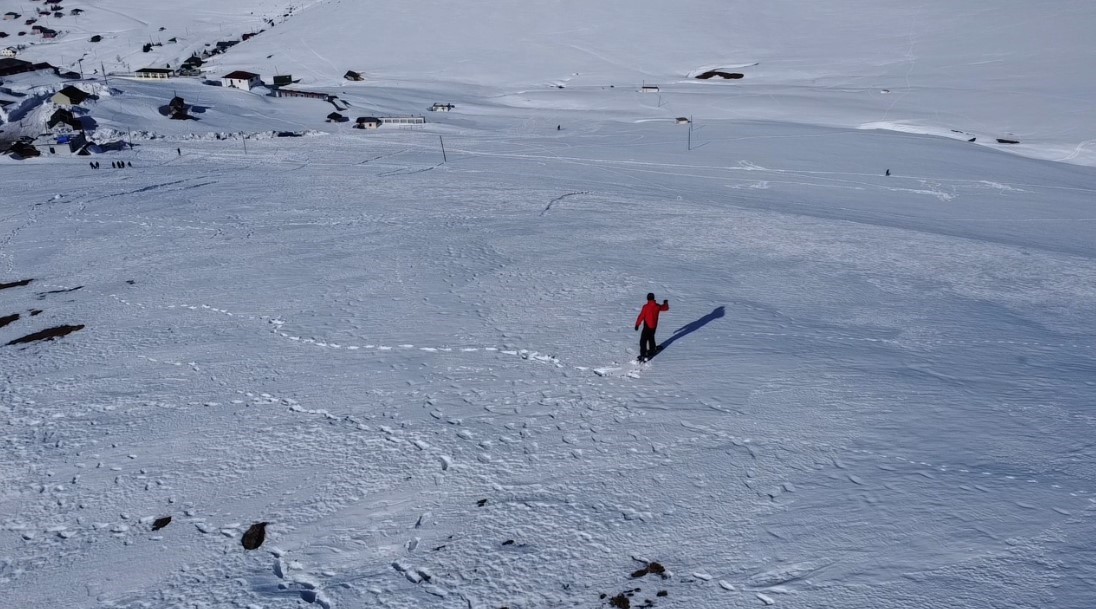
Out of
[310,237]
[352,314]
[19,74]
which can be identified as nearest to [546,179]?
[310,237]

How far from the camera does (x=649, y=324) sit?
920cm

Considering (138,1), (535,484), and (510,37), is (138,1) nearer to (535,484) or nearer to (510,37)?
(510,37)

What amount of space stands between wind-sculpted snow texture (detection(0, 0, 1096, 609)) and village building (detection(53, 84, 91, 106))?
12.5 metres

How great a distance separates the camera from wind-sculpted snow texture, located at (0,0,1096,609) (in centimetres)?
593

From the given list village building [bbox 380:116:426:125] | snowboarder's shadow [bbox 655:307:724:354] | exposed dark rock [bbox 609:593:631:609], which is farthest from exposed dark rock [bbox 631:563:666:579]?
village building [bbox 380:116:426:125]

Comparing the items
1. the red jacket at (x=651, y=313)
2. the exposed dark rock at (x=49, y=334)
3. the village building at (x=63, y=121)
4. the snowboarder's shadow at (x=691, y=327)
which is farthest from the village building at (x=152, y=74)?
the red jacket at (x=651, y=313)

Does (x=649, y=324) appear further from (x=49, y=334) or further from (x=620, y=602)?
(x=49, y=334)

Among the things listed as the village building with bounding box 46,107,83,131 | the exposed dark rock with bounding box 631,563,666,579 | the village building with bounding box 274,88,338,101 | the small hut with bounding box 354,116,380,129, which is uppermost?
the village building with bounding box 274,88,338,101

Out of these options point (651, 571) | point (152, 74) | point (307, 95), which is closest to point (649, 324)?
point (651, 571)

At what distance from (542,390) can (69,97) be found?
39.9 m

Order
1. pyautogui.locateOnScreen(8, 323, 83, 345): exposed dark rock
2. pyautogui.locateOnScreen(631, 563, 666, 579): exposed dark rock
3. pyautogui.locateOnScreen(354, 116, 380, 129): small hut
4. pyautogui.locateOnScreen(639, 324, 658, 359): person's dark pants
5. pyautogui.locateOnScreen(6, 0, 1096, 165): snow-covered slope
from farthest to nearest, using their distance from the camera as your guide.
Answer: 1. pyautogui.locateOnScreen(6, 0, 1096, 165): snow-covered slope
2. pyautogui.locateOnScreen(354, 116, 380, 129): small hut
3. pyautogui.locateOnScreen(8, 323, 83, 345): exposed dark rock
4. pyautogui.locateOnScreen(639, 324, 658, 359): person's dark pants
5. pyautogui.locateOnScreen(631, 563, 666, 579): exposed dark rock

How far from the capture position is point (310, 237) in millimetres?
16625

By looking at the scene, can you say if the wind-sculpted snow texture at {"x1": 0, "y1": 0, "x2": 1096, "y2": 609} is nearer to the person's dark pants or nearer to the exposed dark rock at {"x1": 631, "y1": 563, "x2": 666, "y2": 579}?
the exposed dark rock at {"x1": 631, "y1": 563, "x2": 666, "y2": 579}

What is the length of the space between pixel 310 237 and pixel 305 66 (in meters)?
62.0
